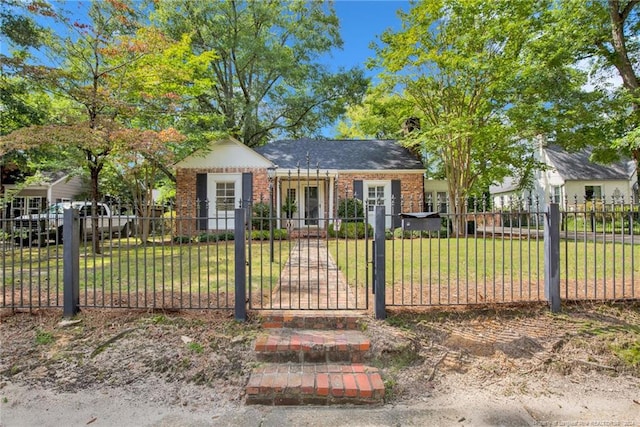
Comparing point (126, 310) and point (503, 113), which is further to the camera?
point (503, 113)

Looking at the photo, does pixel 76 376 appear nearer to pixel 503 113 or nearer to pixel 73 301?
pixel 73 301

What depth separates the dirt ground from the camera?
9.28ft

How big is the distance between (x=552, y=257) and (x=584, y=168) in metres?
23.6

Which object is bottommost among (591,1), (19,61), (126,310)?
(126,310)

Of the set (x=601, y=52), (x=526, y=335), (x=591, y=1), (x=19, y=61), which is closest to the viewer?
(x=526, y=335)

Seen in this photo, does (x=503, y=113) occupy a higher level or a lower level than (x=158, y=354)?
higher

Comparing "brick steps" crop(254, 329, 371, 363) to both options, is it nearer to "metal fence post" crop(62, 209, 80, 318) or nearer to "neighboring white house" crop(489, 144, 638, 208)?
"metal fence post" crop(62, 209, 80, 318)

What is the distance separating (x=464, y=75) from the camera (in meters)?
12.7

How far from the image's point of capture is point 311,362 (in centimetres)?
350

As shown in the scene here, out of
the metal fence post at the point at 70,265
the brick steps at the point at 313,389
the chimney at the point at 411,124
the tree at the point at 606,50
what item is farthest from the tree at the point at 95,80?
the tree at the point at 606,50

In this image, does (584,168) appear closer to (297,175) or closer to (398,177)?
(398,177)

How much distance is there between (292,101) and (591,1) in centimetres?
1323

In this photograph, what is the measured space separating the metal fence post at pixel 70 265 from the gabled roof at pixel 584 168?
24.3 m

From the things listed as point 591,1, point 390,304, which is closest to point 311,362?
point 390,304
